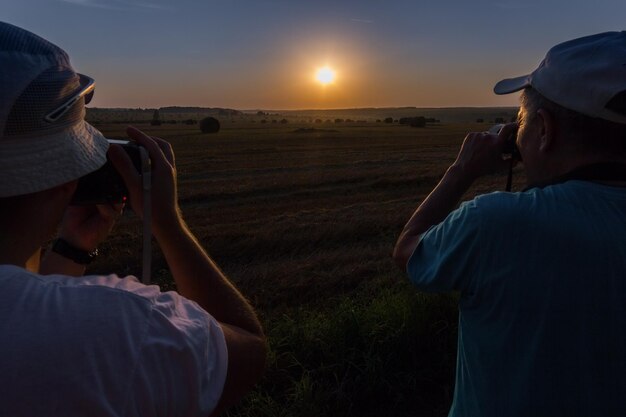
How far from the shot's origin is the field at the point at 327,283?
3.79 metres

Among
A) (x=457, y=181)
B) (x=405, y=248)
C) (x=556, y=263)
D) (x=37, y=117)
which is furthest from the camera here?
(x=457, y=181)

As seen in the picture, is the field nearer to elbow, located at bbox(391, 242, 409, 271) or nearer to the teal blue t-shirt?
elbow, located at bbox(391, 242, 409, 271)

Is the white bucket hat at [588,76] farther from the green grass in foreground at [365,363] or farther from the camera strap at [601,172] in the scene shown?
the green grass in foreground at [365,363]

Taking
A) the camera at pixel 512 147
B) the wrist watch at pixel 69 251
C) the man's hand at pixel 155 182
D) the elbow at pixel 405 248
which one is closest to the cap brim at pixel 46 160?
the man's hand at pixel 155 182

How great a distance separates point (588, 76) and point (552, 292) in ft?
1.86

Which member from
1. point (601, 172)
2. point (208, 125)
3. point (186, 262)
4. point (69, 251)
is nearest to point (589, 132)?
point (601, 172)

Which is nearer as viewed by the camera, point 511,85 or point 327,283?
point 511,85

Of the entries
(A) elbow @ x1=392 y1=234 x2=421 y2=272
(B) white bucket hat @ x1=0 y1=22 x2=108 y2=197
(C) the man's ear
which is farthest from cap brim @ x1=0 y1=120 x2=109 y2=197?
(C) the man's ear

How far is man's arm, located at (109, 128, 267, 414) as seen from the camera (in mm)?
1327

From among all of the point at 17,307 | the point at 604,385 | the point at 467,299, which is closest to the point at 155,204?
the point at 17,307

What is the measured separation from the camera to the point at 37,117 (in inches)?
42.8

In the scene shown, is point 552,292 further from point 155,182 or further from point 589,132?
point 155,182

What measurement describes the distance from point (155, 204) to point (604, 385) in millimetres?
1187

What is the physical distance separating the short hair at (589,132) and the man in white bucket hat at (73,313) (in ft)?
3.17
